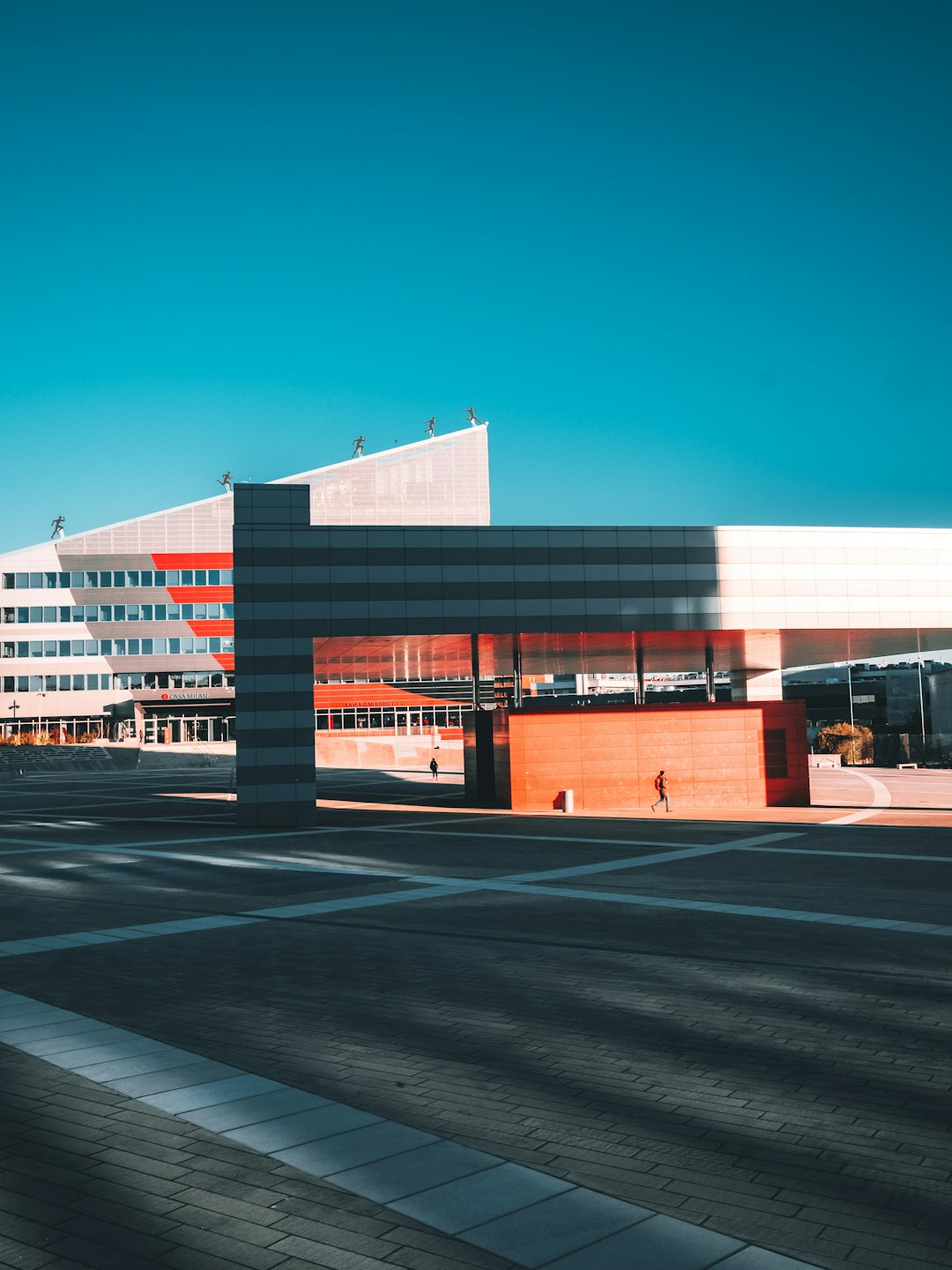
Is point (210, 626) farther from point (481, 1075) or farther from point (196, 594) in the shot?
point (481, 1075)

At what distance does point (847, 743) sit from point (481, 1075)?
73857mm

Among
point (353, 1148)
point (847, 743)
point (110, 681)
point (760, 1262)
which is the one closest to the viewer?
point (760, 1262)

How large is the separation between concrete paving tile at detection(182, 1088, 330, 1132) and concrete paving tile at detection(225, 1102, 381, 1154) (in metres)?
0.08

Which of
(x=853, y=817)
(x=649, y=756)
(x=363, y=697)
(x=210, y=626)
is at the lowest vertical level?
(x=853, y=817)

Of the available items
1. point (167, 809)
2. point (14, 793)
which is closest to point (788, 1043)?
point (167, 809)

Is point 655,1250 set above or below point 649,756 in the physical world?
below

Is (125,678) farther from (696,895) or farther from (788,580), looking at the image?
(696,895)

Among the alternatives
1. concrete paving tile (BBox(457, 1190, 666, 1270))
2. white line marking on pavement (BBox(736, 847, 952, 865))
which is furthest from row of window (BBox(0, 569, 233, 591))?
concrete paving tile (BBox(457, 1190, 666, 1270))

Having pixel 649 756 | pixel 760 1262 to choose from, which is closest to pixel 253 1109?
pixel 760 1262

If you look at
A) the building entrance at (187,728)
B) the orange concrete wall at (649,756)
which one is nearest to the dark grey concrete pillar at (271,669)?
the orange concrete wall at (649,756)

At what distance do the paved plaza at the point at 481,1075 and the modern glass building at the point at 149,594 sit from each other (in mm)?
75692

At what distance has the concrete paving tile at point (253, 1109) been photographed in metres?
6.77

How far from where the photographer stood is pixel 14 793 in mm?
50844

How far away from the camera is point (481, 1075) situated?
777cm
